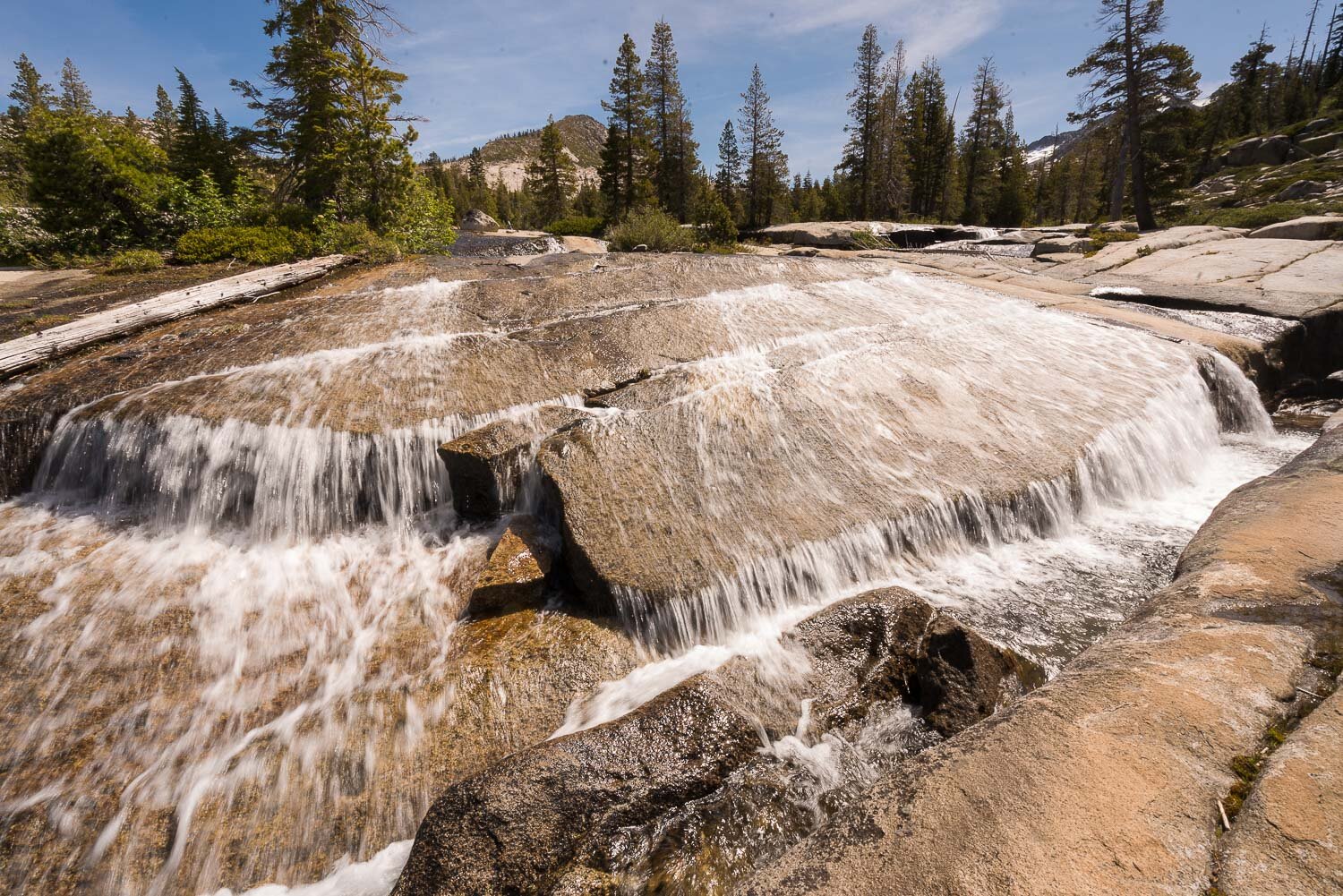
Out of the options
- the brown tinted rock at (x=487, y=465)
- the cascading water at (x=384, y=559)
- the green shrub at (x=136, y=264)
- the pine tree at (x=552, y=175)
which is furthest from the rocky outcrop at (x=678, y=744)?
the pine tree at (x=552, y=175)

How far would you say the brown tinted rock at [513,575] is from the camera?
4.96 metres

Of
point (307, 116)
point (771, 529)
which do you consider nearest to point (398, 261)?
point (771, 529)

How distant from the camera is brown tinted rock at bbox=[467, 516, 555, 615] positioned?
16.3 feet

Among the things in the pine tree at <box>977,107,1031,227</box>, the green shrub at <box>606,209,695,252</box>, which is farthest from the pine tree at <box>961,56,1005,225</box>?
the green shrub at <box>606,209,695,252</box>

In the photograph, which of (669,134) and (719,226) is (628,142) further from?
(719,226)

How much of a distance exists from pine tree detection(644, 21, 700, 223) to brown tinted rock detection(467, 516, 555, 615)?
4754 cm

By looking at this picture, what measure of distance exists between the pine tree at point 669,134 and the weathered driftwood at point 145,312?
4159cm

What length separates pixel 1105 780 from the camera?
6.93ft

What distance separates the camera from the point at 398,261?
12.1m

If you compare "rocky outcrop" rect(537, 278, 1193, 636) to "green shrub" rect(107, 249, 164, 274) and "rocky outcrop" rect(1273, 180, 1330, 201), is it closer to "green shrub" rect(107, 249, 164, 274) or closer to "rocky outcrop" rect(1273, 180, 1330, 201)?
"green shrub" rect(107, 249, 164, 274)

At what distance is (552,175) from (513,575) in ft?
172

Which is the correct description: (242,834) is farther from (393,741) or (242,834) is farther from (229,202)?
(229,202)

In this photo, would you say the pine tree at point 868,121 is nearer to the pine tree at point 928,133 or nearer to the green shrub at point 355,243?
the pine tree at point 928,133

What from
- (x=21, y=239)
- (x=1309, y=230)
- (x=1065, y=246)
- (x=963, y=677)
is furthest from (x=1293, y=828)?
(x=1065, y=246)
